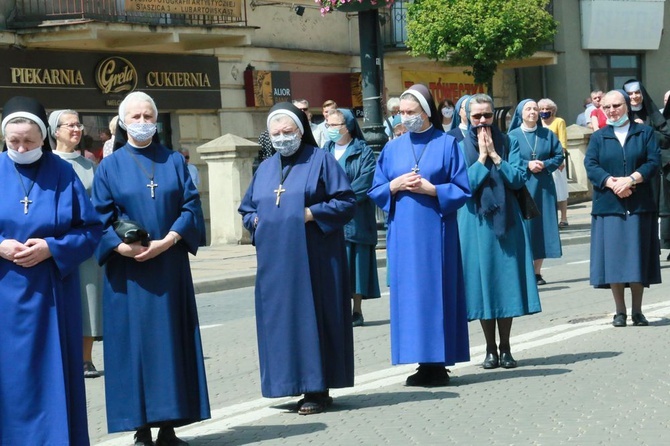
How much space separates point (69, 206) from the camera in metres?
7.53

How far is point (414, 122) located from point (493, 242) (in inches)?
48.4

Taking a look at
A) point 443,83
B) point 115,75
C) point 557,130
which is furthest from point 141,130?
point 443,83

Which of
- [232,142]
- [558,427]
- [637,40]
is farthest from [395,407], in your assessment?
[637,40]

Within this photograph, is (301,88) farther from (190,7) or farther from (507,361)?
(507,361)

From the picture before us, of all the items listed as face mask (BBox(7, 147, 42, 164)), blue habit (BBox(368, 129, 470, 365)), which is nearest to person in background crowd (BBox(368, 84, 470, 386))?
blue habit (BBox(368, 129, 470, 365))

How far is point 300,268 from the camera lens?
921 centimetres

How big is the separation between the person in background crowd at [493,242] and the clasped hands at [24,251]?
4.10m

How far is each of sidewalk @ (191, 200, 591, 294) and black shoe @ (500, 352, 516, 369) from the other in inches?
299

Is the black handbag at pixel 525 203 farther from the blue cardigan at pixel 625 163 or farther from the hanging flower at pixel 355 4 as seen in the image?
the hanging flower at pixel 355 4

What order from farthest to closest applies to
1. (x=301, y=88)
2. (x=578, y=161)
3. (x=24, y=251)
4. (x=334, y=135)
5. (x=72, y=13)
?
Answer: (x=578, y=161) < (x=301, y=88) < (x=72, y=13) < (x=334, y=135) < (x=24, y=251)

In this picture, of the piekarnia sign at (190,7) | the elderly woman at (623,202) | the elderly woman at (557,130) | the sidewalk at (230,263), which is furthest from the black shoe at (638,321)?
the piekarnia sign at (190,7)

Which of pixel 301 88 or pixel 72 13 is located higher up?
pixel 72 13

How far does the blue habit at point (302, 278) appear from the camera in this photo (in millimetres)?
9133

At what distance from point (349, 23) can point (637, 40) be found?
39.1ft
